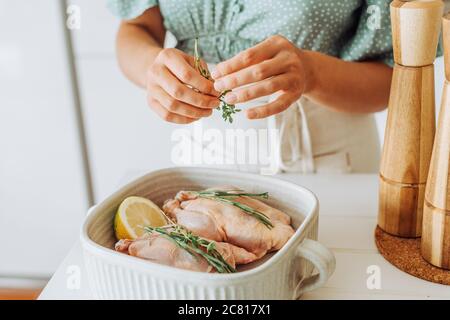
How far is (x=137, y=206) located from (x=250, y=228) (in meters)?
0.12

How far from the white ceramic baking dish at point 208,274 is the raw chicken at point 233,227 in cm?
3

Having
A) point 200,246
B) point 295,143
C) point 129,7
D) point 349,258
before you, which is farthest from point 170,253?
point 129,7

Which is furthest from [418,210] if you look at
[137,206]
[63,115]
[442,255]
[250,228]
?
[63,115]

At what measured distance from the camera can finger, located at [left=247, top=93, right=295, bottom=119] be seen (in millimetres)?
615

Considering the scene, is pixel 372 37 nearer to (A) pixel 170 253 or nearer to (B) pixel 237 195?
(B) pixel 237 195

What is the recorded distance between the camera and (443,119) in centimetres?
55

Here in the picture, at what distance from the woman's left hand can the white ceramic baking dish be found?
9cm

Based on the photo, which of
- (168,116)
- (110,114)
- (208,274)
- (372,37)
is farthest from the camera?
(110,114)

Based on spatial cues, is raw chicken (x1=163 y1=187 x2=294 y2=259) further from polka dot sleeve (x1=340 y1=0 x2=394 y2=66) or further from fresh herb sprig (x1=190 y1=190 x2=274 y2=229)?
polka dot sleeve (x1=340 y1=0 x2=394 y2=66)

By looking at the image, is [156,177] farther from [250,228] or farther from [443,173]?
[443,173]

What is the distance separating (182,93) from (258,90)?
81 mm

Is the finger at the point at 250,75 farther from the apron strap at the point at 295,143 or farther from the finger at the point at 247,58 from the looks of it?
the apron strap at the point at 295,143

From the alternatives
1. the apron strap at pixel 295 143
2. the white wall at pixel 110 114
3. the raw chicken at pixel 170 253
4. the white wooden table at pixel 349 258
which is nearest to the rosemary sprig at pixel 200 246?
the raw chicken at pixel 170 253

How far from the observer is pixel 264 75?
24.1 inches
